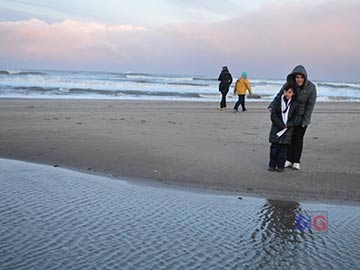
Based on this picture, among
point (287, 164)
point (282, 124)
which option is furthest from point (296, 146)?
point (282, 124)

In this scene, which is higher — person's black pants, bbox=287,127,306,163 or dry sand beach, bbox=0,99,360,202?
person's black pants, bbox=287,127,306,163

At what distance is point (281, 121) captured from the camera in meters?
5.67

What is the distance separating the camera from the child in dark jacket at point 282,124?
18.4ft

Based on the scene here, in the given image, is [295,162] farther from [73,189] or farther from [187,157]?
[73,189]

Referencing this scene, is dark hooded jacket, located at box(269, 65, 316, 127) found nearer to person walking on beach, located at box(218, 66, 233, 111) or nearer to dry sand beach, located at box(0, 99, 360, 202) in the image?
dry sand beach, located at box(0, 99, 360, 202)

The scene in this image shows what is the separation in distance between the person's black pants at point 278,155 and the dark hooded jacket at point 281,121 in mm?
73

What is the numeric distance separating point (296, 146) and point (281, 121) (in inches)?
18.1

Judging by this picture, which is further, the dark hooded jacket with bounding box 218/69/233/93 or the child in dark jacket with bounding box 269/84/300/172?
the dark hooded jacket with bounding box 218/69/233/93

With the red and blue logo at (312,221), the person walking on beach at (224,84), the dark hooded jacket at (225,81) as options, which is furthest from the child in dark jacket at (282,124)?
the dark hooded jacket at (225,81)

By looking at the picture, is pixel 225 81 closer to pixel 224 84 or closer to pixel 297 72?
pixel 224 84

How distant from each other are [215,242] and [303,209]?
58.4 inches

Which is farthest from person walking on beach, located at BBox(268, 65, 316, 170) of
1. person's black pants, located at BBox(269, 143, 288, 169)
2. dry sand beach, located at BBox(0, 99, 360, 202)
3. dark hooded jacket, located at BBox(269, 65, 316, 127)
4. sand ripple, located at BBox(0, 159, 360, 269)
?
sand ripple, located at BBox(0, 159, 360, 269)

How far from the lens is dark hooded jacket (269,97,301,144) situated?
561 cm

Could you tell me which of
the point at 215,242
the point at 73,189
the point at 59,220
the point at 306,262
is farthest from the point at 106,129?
the point at 306,262
